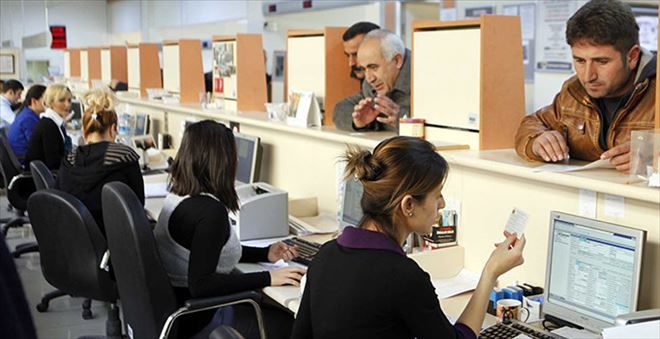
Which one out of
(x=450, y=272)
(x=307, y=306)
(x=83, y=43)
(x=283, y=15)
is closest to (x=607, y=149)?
(x=450, y=272)

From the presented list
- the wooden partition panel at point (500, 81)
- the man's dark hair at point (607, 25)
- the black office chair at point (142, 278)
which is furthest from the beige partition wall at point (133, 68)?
the man's dark hair at point (607, 25)

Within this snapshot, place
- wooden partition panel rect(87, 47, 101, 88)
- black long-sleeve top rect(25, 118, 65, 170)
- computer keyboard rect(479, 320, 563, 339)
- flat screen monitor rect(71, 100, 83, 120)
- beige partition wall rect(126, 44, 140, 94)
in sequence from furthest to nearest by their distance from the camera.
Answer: wooden partition panel rect(87, 47, 101, 88), flat screen monitor rect(71, 100, 83, 120), beige partition wall rect(126, 44, 140, 94), black long-sleeve top rect(25, 118, 65, 170), computer keyboard rect(479, 320, 563, 339)

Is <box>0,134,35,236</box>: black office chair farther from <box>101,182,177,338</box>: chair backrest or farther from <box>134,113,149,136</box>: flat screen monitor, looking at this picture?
<box>101,182,177,338</box>: chair backrest

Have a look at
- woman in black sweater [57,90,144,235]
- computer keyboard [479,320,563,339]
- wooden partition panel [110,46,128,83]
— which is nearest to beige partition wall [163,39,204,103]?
woman in black sweater [57,90,144,235]

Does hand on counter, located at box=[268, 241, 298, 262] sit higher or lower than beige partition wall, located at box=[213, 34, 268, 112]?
lower

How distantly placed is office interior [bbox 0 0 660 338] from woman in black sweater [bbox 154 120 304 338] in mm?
187

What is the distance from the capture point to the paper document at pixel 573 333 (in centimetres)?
196

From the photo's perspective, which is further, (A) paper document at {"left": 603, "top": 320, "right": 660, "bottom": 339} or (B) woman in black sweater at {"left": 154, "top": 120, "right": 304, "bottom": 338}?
(B) woman in black sweater at {"left": 154, "top": 120, "right": 304, "bottom": 338}

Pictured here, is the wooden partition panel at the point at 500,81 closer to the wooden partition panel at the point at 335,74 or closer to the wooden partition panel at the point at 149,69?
the wooden partition panel at the point at 335,74

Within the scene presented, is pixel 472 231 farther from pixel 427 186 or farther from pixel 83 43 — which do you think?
pixel 83 43

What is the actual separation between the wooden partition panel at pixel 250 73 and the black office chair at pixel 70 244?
4.68ft

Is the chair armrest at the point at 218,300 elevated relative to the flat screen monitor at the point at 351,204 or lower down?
lower down

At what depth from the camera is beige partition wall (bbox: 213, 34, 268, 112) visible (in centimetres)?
440

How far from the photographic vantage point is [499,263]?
1.92 metres
